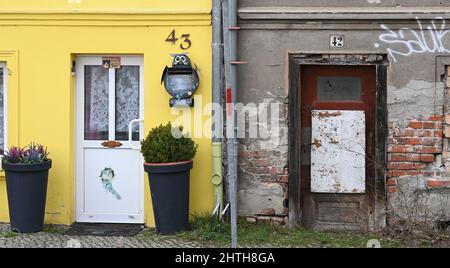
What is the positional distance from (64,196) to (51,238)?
2.48 feet

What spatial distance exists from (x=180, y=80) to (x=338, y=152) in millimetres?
2131

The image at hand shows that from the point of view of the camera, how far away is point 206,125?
27.9ft

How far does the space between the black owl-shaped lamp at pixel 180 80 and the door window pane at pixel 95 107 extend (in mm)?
950

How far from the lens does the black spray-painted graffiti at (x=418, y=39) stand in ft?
26.7

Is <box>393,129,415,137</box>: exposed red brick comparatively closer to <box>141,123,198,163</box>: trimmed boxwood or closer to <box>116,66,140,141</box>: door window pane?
<box>141,123,198,163</box>: trimmed boxwood

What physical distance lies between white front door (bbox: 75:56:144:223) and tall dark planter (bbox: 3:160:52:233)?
65cm

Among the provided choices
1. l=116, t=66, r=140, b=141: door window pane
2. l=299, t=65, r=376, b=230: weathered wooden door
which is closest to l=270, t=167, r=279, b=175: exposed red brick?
l=299, t=65, r=376, b=230: weathered wooden door

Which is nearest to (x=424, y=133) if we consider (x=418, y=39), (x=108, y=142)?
(x=418, y=39)

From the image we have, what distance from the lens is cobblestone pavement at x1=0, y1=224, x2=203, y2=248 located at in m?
7.67

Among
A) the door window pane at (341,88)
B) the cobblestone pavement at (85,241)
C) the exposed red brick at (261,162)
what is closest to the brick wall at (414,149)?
the door window pane at (341,88)

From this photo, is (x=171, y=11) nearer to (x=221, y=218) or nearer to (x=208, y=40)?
(x=208, y=40)

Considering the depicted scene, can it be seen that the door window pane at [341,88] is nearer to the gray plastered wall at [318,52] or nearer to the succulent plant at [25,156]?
the gray plastered wall at [318,52]

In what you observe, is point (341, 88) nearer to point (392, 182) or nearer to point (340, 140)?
point (340, 140)
